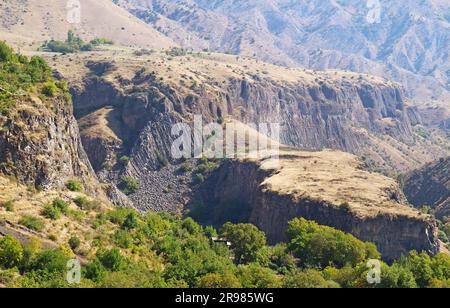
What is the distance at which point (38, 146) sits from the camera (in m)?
61.8

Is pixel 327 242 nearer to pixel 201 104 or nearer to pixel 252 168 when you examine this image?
pixel 252 168

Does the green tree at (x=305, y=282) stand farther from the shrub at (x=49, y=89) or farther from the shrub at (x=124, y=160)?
the shrub at (x=124, y=160)

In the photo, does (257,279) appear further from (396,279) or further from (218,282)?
(396,279)

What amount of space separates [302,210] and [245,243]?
67.1ft

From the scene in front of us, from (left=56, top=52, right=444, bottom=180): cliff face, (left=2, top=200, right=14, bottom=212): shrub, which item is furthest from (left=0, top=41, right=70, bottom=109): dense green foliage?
(left=56, top=52, right=444, bottom=180): cliff face

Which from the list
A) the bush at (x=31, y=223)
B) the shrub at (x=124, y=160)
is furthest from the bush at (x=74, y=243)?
the shrub at (x=124, y=160)

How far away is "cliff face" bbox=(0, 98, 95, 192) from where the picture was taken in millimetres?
58875

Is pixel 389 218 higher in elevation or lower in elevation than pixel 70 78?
lower

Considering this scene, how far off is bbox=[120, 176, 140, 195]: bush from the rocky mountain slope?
61.9 m

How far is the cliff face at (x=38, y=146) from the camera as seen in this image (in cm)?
5888

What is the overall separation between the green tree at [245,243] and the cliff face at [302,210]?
53.2ft

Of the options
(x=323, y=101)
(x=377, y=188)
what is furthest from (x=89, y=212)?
(x=323, y=101)

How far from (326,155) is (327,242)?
4909cm
